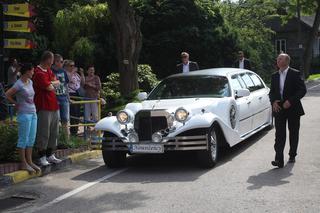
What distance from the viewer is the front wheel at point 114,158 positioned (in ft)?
30.6

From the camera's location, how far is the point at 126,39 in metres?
14.7

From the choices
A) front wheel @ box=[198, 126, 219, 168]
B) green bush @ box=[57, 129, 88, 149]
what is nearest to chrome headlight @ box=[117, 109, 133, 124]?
front wheel @ box=[198, 126, 219, 168]

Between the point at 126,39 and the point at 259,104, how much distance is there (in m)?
4.47

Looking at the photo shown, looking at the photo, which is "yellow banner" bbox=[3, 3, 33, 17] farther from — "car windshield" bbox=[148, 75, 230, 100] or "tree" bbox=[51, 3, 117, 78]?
"tree" bbox=[51, 3, 117, 78]

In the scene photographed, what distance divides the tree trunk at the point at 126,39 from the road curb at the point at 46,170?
449 cm

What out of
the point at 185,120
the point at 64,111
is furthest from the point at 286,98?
the point at 64,111

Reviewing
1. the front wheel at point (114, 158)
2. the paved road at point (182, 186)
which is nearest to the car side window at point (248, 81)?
the paved road at point (182, 186)

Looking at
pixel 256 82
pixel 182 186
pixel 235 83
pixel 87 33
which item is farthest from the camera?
pixel 87 33

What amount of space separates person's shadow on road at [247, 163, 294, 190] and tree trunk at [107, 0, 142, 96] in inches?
281

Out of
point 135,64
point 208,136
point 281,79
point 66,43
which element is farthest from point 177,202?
point 66,43

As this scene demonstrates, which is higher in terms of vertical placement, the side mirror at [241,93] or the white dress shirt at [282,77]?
the white dress shirt at [282,77]

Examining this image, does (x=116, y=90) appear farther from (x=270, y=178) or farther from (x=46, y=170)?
(x=270, y=178)

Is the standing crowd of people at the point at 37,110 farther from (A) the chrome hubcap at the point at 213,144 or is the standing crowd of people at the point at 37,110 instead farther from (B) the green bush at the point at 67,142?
(A) the chrome hubcap at the point at 213,144

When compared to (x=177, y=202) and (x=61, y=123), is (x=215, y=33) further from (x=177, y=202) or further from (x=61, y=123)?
(x=177, y=202)
